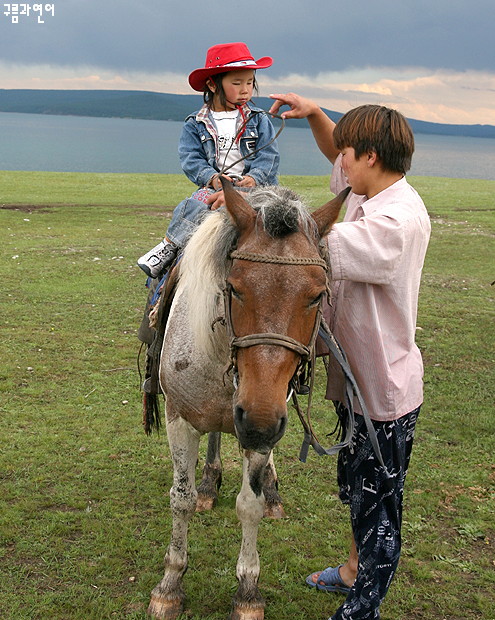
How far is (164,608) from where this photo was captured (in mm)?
3686

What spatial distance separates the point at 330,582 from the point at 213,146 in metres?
2.82

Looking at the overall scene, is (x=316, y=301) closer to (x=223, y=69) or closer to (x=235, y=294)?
(x=235, y=294)

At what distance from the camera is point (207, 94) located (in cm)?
447

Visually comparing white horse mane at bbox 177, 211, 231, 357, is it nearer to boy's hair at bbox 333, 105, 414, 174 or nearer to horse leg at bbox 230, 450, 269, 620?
boy's hair at bbox 333, 105, 414, 174

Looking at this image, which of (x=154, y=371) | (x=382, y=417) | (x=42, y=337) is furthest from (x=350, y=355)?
(x=42, y=337)

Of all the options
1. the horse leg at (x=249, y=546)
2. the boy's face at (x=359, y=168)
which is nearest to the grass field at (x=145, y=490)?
the horse leg at (x=249, y=546)

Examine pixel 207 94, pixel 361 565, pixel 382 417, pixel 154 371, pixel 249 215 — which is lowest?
pixel 361 565

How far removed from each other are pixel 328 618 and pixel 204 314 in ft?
6.28

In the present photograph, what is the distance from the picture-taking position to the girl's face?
13.8ft

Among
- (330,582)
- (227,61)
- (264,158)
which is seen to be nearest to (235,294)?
(264,158)

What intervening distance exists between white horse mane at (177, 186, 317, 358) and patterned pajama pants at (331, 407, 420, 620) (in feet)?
2.80

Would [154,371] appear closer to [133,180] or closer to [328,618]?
[328,618]

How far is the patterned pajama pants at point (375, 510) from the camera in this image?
3168 millimetres

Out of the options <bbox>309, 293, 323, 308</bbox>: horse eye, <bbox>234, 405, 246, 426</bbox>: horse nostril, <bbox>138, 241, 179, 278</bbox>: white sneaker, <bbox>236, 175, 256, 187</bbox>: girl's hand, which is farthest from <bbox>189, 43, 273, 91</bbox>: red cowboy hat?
<bbox>234, 405, 246, 426</bbox>: horse nostril
